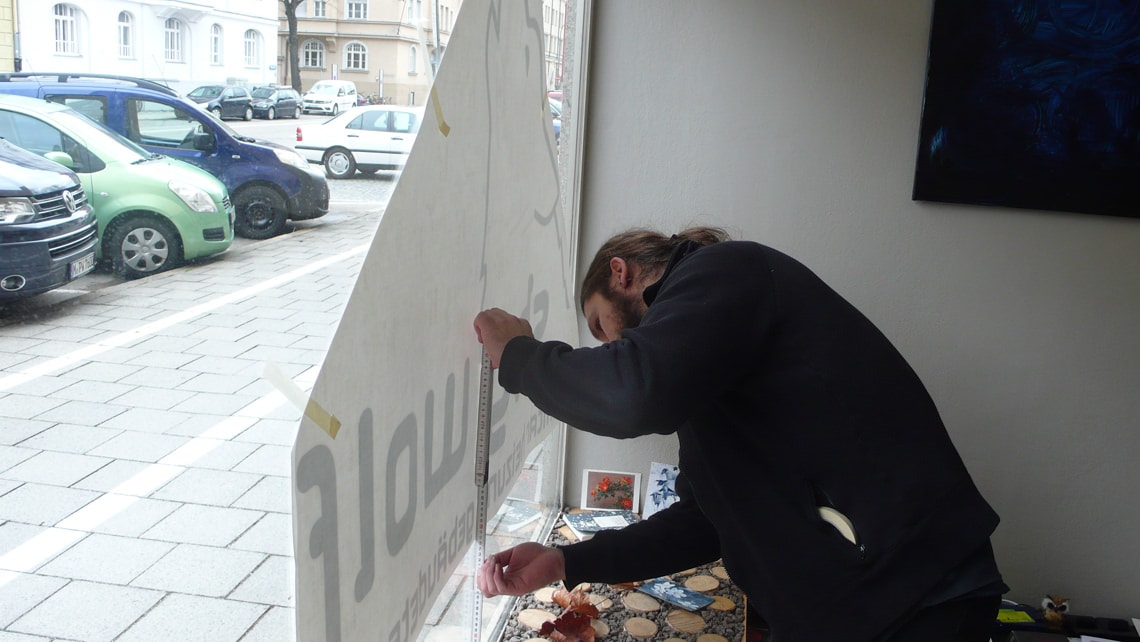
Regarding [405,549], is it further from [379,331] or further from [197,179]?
[197,179]

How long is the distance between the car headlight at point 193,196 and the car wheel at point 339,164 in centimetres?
26

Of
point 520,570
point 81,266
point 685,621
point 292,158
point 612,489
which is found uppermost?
point 292,158

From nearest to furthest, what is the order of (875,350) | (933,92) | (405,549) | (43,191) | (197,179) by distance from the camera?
1. (43,191)
2. (197,179)
3. (405,549)
4. (875,350)
5. (933,92)

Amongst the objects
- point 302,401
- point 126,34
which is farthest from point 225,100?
point 302,401

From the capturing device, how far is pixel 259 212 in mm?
1071

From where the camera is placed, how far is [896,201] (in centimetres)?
271

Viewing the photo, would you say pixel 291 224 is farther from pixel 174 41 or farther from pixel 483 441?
pixel 483 441

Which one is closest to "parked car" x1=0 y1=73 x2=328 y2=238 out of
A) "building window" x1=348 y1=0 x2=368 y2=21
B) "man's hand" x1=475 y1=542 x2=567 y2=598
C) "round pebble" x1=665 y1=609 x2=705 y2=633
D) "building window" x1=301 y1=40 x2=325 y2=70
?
"building window" x1=301 y1=40 x2=325 y2=70

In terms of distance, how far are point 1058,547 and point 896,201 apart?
1.18 meters

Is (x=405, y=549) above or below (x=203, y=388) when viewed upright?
below

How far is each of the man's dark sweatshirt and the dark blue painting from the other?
1567 millimetres

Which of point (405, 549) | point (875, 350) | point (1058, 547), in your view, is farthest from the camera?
point (1058, 547)

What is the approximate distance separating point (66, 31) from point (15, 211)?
172 millimetres

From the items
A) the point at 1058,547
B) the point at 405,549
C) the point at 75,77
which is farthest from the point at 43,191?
the point at 1058,547
